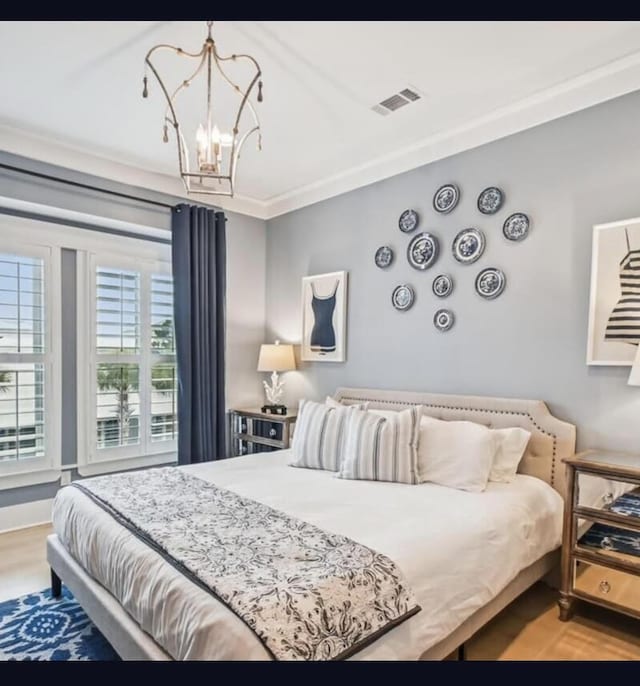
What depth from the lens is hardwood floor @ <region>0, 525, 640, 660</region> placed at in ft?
6.78

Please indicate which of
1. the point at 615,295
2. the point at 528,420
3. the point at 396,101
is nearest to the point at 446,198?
the point at 396,101

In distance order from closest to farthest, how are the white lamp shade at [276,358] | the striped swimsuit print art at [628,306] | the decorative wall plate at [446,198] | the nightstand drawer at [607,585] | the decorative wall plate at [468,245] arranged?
the nightstand drawer at [607,585], the striped swimsuit print art at [628,306], the decorative wall plate at [468,245], the decorative wall plate at [446,198], the white lamp shade at [276,358]

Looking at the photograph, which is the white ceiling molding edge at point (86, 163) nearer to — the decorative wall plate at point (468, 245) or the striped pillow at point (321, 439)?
the decorative wall plate at point (468, 245)

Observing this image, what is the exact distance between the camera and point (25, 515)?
3.66 metres

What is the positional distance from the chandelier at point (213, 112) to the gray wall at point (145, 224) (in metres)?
0.68

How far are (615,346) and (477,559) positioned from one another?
139 cm

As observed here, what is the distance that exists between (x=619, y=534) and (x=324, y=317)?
2633 millimetres

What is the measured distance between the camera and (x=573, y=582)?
2.34 meters

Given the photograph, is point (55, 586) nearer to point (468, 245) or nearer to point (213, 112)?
point (213, 112)

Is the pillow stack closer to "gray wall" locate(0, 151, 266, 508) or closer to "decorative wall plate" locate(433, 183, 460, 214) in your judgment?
"decorative wall plate" locate(433, 183, 460, 214)

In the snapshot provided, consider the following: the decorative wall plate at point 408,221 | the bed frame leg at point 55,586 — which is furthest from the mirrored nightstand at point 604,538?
the bed frame leg at point 55,586

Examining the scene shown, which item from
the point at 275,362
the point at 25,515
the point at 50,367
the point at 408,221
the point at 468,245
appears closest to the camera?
the point at 468,245

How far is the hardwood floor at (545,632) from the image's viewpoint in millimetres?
2066
